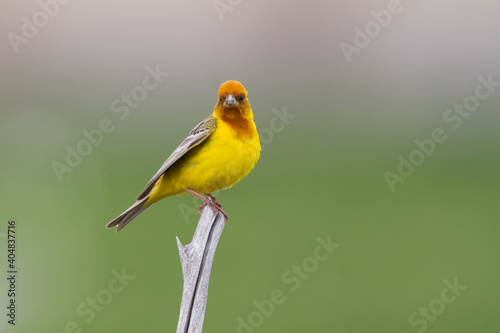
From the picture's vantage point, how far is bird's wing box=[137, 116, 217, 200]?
15.0ft

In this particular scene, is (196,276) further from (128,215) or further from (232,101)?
(232,101)

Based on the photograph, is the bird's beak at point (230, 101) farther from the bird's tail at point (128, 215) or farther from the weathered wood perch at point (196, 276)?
the weathered wood perch at point (196, 276)

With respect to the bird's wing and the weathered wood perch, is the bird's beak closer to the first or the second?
the bird's wing

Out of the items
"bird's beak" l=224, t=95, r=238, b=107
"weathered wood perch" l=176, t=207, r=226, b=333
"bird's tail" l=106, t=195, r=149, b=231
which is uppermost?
"bird's beak" l=224, t=95, r=238, b=107

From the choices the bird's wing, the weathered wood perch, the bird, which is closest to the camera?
the weathered wood perch

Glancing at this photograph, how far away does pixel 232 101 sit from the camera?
4.76m

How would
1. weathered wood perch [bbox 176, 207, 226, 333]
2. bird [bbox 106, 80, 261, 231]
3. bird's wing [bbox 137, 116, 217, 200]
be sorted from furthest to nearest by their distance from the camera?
bird [bbox 106, 80, 261, 231]
bird's wing [bbox 137, 116, 217, 200]
weathered wood perch [bbox 176, 207, 226, 333]

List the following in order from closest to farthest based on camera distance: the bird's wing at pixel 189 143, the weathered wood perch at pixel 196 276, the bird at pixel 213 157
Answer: the weathered wood perch at pixel 196 276, the bird's wing at pixel 189 143, the bird at pixel 213 157

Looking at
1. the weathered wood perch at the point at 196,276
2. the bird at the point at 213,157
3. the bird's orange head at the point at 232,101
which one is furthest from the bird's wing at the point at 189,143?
the weathered wood perch at the point at 196,276

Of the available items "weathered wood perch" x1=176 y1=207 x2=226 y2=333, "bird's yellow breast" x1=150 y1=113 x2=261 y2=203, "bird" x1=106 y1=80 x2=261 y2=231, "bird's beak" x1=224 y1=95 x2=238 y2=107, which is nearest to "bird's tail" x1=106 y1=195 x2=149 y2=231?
"bird" x1=106 y1=80 x2=261 y2=231

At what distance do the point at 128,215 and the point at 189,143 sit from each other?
0.73 metres

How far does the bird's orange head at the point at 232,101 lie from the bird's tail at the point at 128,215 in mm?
918

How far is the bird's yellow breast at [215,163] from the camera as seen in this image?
4.71 meters

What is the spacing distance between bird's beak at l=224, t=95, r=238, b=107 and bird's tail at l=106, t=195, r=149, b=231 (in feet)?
3.18
